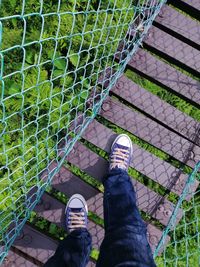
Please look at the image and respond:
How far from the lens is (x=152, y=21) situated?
2604 mm

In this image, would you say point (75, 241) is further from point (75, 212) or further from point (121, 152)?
point (121, 152)

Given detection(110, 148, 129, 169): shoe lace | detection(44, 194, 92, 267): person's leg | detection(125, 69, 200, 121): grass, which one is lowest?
detection(44, 194, 92, 267): person's leg

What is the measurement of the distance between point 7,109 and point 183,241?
1.44 m

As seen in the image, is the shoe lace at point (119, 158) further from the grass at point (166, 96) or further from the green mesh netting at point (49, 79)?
the grass at point (166, 96)

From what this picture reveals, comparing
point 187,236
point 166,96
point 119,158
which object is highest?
point 166,96

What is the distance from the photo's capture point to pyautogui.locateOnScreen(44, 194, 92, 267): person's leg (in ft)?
7.16

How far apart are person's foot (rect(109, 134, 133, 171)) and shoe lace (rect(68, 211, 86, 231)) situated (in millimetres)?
351

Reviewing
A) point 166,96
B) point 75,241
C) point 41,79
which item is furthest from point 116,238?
point 166,96

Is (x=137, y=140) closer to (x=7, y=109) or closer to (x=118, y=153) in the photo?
(x=118, y=153)

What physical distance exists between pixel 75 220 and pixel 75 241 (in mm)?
142

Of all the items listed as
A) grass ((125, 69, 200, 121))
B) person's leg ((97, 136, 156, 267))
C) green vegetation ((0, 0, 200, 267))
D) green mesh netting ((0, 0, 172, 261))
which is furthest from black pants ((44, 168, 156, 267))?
grass ((125, 69, 200, 121))

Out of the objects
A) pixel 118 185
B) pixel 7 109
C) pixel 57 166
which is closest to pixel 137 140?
pixel 118 185

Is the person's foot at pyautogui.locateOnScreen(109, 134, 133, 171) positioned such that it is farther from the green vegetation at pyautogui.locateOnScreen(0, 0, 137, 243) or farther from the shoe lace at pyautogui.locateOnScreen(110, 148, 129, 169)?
the green vegetation at pyautogui.locateOnScreen(0, 0, 137, 243)

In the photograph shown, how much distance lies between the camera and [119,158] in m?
2.40
